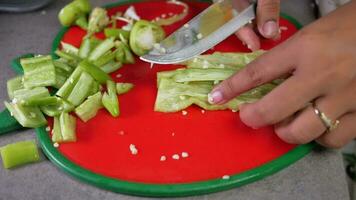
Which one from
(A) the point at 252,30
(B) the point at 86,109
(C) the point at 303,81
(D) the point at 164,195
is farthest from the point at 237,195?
(A) the point at 252,30

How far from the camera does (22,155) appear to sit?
1.04 m

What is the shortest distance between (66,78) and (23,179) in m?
0.29

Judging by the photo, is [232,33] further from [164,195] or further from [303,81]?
[164,195]

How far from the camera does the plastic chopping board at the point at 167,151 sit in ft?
3.19

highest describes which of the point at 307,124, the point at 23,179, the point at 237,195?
the point at 307,124

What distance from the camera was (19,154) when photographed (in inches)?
40.8

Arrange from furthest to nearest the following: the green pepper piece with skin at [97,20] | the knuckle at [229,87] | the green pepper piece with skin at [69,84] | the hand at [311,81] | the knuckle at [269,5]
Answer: the green pepper piece with skin at [97,20] → the knuckle at [269,5] → the green pepper piece with skin at [69,84] → the knuckle at [229,87] → the hand at [311,81]

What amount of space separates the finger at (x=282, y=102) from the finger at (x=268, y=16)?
0.31m

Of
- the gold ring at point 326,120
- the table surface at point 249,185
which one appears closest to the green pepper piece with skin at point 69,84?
the table surface at point 249,185

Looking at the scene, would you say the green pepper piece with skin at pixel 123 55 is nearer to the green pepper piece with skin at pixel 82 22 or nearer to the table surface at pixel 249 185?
the green pepper piece with skin at pixel 82 22

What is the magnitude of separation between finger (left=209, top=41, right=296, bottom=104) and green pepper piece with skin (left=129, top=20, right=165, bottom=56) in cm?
28

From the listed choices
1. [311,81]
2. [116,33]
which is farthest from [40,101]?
[311,81]

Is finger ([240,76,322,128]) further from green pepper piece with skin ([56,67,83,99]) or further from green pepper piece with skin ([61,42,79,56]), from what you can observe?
green pepper piece with skin ([61,42,79,56])

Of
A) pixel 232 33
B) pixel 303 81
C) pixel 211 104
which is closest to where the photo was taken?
pixel 303 81
